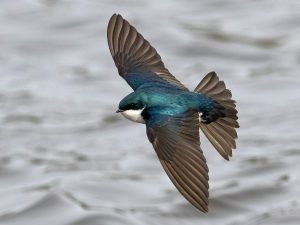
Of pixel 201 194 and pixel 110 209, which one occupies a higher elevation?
pixel 110 209

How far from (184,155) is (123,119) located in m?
3.64

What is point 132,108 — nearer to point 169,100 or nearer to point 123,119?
point 169,100

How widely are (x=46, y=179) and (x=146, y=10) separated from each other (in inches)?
114

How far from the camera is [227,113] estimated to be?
5203 mm

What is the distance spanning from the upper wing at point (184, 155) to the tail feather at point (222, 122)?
0.16m

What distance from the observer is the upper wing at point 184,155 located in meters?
4.64

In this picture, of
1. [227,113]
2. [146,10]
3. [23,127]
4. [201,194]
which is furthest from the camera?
[146,10]

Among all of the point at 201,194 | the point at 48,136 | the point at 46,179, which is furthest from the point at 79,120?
the point at 201,194

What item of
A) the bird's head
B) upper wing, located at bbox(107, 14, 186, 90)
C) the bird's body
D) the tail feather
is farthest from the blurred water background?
the bird's head

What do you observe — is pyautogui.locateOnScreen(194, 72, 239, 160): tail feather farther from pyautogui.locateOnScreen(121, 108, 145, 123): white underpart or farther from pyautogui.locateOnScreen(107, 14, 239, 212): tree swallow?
pyautogui.locateOnScreen(121, 108, 145, 123): white underpart

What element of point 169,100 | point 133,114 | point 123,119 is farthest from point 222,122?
point 123,119

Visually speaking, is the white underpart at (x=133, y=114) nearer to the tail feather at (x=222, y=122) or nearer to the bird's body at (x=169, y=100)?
the bird's body at (x=169, y=100)

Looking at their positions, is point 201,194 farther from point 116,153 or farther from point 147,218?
point 116,153

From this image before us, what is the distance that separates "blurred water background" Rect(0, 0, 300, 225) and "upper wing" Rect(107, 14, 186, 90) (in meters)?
1.58
